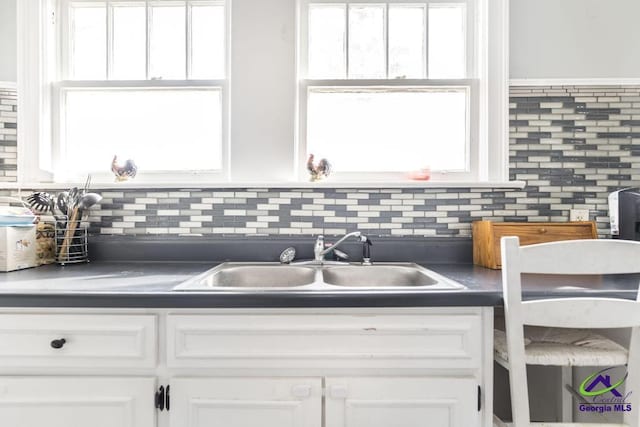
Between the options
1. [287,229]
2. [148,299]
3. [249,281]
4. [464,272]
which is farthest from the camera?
[287,229]

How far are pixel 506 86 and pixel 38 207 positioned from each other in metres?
Result: 2.41

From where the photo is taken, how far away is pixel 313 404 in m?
1.05

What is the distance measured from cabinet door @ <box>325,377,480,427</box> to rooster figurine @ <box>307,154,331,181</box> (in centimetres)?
97

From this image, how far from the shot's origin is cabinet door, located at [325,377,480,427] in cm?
104

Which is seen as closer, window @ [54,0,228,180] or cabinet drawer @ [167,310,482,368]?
cabinet drawer @ [167,310,482,368]

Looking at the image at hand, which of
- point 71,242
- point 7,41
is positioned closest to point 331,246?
point 71,242

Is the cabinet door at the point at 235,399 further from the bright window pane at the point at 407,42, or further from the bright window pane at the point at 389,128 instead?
the bright window pane at the point at 407,42

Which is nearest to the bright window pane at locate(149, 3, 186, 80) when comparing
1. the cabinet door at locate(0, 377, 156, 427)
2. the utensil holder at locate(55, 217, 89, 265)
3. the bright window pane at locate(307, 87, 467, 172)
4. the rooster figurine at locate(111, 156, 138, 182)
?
the rooster figurine at locate(111, 156, 138, 182)

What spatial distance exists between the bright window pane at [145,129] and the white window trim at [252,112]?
125 mm

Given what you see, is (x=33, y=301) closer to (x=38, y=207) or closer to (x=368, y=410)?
(x=38, y=207)

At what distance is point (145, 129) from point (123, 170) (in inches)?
10.6

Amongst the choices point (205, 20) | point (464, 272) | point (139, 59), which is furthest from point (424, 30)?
point (139, 59)

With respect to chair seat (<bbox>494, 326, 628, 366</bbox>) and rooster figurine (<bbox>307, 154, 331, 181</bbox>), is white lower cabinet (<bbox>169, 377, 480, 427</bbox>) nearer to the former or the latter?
chair seat (<bbox>494, 326, 628, 366</bbox>)

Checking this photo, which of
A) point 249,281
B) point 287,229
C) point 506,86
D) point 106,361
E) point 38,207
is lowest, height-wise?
point 106,361
